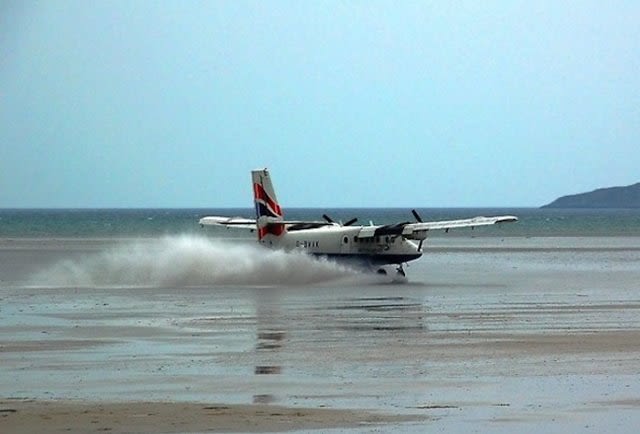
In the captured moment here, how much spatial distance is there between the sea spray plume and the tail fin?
2.85 feet

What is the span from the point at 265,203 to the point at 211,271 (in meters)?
2.75

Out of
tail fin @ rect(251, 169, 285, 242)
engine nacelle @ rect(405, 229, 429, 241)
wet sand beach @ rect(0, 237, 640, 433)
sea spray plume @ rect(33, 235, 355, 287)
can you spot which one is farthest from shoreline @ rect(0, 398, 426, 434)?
engine nacelle @ rect(405, 229, 429, 241)

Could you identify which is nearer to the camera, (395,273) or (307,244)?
(307,244)

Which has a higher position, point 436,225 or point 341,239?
point 436,225

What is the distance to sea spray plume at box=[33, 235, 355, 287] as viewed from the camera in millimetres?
44062

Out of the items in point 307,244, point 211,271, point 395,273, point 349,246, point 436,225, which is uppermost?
point 436,225

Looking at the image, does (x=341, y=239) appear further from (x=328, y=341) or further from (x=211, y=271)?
(x=328, y=341)

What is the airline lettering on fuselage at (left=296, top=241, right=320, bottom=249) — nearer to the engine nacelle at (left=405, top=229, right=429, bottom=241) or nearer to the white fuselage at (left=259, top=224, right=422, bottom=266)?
the white fuselage at (left=259, top=224, right=422, bottom=266)

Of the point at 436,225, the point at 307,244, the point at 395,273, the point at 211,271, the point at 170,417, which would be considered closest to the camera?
the point at 170,417

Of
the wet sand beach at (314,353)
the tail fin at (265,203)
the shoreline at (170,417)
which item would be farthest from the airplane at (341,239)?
the shoreline at (170,417)

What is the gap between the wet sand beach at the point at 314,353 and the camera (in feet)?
53.1

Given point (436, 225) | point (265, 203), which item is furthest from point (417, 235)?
point (265, 203)

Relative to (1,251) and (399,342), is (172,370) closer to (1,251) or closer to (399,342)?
(399,342)

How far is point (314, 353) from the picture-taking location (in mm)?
22734
